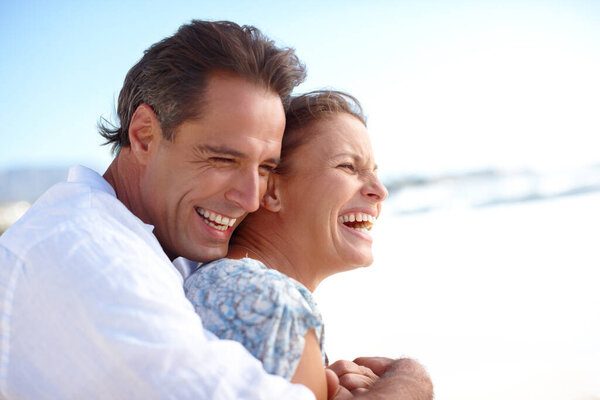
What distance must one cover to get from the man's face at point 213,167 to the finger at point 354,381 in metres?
0.70

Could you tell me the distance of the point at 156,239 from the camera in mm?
2031

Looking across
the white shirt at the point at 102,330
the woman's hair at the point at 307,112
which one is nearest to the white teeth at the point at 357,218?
the woman's hair at the point at 307,112

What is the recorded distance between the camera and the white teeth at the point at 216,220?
7.89ft

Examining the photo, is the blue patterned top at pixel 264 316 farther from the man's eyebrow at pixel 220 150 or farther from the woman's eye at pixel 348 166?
the woman's eye at pixel 348 166

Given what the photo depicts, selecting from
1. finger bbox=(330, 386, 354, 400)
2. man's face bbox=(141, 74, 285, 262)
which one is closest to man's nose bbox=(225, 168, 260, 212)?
man's face bbox=(141, 74, 285, 262)

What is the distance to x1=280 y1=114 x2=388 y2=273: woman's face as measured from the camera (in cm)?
270

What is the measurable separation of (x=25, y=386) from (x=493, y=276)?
26.6 ft

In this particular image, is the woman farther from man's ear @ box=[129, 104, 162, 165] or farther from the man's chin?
man's ear @ box=[129, 104, 162, 165]

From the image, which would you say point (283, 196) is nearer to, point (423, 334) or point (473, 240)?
point (423, 334)

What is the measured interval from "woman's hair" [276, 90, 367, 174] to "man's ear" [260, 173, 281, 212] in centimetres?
5

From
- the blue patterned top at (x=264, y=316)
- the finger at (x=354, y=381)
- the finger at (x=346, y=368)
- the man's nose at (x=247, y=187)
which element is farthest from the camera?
the man's nose at (x=247, y=187)

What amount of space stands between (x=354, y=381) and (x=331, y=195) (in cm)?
87

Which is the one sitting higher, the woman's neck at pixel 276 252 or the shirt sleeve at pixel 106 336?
the woman's neck at pixel 276 252

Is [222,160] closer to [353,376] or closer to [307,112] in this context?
[307,112]
